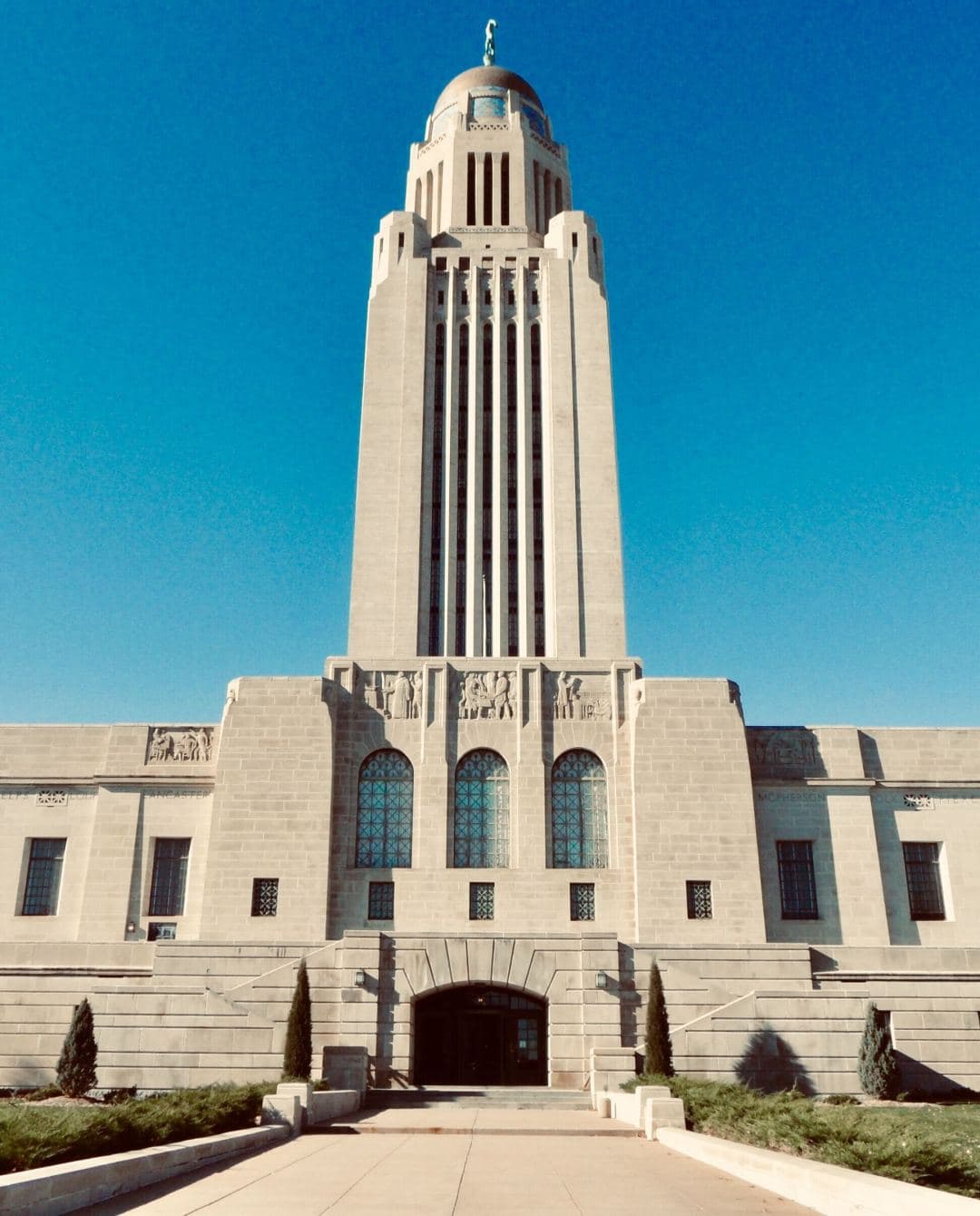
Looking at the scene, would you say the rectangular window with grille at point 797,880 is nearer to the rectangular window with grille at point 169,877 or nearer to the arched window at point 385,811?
the arched window at point 385,811

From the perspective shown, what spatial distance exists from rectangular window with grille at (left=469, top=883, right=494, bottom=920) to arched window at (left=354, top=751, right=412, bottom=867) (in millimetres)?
2354

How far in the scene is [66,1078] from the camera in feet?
85.6

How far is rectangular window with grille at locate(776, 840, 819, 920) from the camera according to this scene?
117 ft

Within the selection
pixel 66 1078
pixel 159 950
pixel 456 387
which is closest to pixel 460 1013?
pixel 159 950

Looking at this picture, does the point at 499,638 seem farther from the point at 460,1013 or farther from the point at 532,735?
the point at 460,1013

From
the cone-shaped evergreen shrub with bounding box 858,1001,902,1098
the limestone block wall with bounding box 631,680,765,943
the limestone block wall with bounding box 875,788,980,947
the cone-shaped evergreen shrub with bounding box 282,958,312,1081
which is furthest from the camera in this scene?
the limestone block wall with bounding box 875,788,980,947

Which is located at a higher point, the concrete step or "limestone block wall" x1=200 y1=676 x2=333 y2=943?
"limestone block wall" x1=200 y1=676 x2=333 y2=943

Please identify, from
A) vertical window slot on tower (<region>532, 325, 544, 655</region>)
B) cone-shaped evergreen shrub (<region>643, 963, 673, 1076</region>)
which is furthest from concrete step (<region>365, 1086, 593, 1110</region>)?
vertical window slot on tower (<region>532, 325, 544, 655</region>)

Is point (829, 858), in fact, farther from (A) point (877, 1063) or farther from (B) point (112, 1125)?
(B) point (112, 1125)

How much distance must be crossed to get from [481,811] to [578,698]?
5.22 metres

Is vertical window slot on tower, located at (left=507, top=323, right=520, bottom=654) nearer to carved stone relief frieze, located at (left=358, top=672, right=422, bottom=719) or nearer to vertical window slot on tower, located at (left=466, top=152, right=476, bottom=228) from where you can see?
vertical window slot on tower, located at (left=466, top=152, right=476, bottom=228)

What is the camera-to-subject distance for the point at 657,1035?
27656 millimetres

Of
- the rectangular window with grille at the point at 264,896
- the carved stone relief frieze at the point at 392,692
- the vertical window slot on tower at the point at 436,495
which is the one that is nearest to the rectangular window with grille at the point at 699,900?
the carved stone relief frieze at the point at 392,692

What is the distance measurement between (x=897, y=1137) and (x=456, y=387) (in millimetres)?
40313
